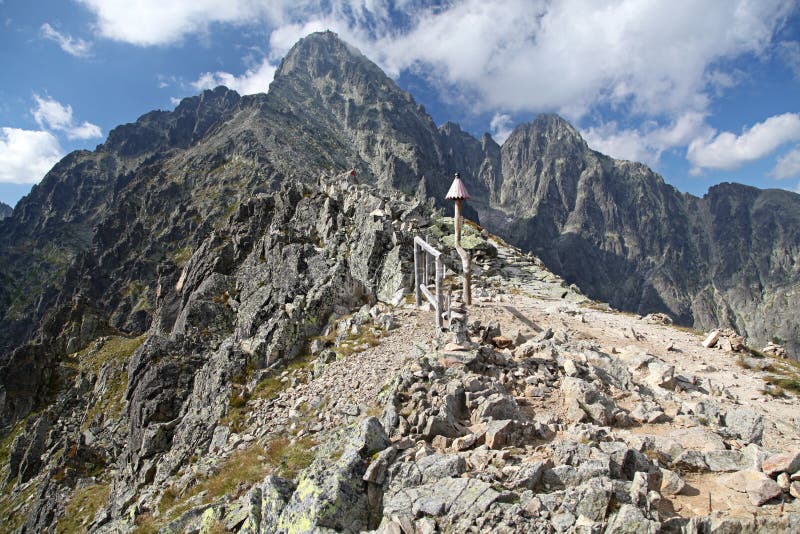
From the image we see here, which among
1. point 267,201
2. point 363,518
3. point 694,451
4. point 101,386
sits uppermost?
point 267,201

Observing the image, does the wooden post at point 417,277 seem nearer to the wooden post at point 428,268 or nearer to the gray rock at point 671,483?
the wooden post at point 428,268

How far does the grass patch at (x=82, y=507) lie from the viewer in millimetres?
25219

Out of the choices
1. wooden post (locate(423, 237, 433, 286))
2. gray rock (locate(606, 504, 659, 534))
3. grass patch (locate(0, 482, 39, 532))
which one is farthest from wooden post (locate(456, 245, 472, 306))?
grass patch (locate(0, 482, 39, 532))

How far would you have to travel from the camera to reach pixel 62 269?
182m

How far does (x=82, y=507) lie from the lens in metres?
27.4

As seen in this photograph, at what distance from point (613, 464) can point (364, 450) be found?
5228 mm

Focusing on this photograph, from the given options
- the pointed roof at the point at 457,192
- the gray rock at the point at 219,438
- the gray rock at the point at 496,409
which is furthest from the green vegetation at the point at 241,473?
the pointed roof at the point at 457,192

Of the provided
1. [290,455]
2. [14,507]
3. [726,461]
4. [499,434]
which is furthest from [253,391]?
[14,507]

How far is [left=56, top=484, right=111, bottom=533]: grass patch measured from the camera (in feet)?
82.7

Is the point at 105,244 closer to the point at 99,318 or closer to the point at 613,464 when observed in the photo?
the point at 99,318

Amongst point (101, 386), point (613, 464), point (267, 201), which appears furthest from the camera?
point (267, 201)

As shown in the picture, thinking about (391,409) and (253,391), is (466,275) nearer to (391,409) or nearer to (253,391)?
(253,391)

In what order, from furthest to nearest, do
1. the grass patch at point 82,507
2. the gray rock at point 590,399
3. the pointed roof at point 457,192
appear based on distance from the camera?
1. the grass patch at point 82,507
2. the pointed roof at point 457,192
3. the gray rock at point 590,399

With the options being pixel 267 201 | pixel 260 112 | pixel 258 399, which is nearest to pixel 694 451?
pixel 258 399
